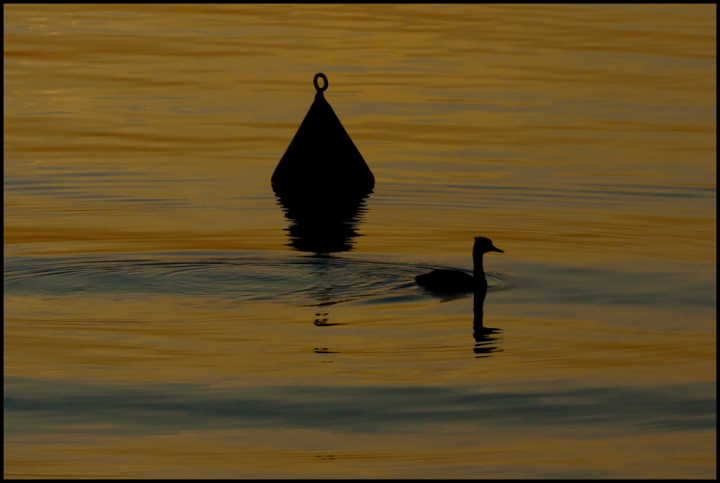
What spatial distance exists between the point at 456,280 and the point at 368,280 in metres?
1.05

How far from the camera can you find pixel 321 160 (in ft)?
85.3

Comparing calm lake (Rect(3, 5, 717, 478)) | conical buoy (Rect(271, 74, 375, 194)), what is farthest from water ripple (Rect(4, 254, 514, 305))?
conical buoy (Rect(271, 74, 375, 194))

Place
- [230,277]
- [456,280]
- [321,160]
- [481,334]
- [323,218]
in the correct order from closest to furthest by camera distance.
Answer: [481,334] → [456,280] → [230,277] → [323,218] → [321,160]

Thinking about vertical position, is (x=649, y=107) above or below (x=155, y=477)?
above

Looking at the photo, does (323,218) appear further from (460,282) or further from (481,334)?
(481,334)

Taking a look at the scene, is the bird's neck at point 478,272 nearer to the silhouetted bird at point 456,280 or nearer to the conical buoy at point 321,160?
the silhouetted bird at point 456,280

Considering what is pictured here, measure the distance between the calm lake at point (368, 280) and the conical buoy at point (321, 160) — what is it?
2.22 feet

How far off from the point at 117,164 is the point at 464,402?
15.1m

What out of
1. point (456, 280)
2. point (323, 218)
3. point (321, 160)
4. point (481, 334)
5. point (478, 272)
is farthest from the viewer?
point (321, 160)

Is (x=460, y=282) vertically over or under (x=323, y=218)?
under

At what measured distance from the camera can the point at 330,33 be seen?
46.7 m

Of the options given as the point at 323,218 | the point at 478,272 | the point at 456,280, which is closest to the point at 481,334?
the point at 456,280

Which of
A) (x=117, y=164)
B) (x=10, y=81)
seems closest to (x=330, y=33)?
(x=10, y=81)

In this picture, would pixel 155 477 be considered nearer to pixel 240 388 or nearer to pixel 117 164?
pixel 240 388
